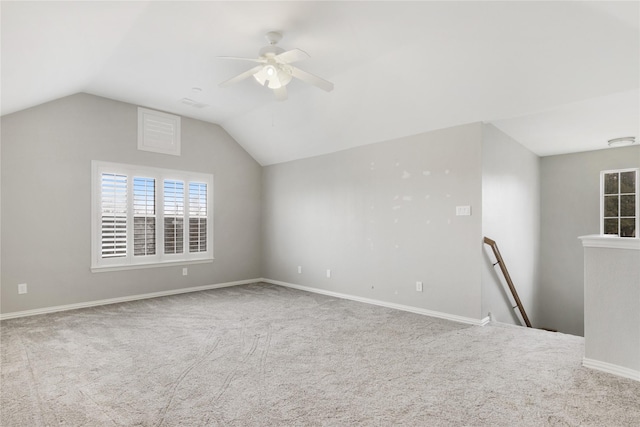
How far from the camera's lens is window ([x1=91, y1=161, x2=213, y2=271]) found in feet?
17.1

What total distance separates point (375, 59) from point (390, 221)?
7.45 feet

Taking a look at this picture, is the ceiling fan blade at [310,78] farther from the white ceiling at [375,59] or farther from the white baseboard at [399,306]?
the white baseboard at [399,306]

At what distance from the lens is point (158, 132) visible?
580 cm

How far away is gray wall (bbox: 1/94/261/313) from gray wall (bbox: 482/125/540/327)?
480 cm

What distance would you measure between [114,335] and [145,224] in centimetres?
227

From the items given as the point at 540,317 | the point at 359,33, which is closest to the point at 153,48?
the point at 359,33

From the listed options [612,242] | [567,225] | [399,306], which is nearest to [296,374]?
[399,306]

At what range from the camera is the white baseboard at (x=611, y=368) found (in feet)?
9.00

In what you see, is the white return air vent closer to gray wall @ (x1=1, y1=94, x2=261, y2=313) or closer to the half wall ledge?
gray wall @ (x1=1, y1=94, x2=261, y2=313)

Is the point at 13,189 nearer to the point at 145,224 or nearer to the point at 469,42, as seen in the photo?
the point at 145,224

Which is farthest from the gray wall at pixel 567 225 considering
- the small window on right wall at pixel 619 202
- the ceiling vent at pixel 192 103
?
the ceiling vent at pixel 192 103

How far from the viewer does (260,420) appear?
2189mm

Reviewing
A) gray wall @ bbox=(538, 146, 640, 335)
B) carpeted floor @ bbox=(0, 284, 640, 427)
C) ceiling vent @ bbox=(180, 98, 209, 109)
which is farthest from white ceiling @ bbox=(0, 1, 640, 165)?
carpeted floor @ bbox=(0, 284, 640, 427)

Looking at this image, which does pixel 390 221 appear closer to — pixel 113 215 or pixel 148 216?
pixel 148 216
